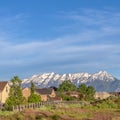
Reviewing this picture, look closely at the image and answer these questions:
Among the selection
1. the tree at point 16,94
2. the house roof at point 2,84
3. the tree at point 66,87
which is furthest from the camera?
the tree at point 66,87

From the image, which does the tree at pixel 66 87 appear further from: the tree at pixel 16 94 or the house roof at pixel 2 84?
the tree at pixel 16 94

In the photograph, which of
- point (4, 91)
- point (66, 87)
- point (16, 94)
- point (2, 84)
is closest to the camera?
point (16, 94)

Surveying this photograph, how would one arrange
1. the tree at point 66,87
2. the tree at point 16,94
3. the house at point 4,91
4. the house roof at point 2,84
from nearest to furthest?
the tree at point 16,94
the house at point 4,91
the house roof at point 2,84
the tree at point 66,87

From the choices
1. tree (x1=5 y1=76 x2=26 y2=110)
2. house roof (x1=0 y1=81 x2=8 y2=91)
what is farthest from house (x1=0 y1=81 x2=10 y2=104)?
tree (x1=5 y1=76 x2=26 y2=110)

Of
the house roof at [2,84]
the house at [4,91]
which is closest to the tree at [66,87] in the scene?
the house roof at [2,84]

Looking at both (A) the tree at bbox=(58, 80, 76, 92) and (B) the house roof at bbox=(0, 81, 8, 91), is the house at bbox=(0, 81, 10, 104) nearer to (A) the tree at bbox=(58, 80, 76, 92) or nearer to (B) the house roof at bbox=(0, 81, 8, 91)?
(B) the house roof at bbox=(0, 81, 8, 91)

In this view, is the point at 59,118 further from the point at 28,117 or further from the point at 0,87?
the point at 0,87

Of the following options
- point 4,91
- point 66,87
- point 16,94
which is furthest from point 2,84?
point 66,87

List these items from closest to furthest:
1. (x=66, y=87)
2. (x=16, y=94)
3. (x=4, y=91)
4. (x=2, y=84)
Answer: (x=16, y=94) → (x=4, y=91) → (x=2, y=84) → (x=66, y=87)

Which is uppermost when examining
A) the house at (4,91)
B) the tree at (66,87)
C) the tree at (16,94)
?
the tree at (66,87)

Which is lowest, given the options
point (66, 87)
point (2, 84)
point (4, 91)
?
point (4, 91)

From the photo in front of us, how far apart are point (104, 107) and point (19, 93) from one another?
20.0m

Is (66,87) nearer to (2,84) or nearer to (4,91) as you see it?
(2,84)

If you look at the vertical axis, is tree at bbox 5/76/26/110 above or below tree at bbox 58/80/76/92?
below
